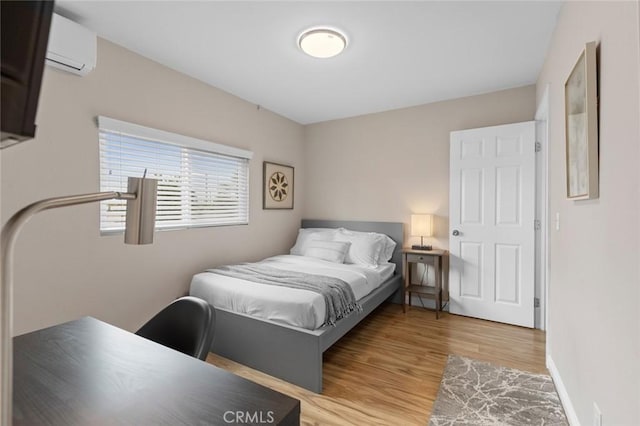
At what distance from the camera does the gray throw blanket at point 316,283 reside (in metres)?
2.41

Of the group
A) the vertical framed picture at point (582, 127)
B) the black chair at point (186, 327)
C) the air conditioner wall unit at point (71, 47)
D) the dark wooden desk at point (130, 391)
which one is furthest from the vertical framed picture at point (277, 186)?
the vertical framed picture at point (582, 127)

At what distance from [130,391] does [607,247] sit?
1.82 meters

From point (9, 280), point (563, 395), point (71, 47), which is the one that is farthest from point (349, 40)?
point (563, 395)

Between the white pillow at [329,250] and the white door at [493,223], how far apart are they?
1.26 meters

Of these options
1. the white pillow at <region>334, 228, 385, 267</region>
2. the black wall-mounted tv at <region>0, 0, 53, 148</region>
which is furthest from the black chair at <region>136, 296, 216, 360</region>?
the white pillow at <region>334, 228, 385, 267</region>

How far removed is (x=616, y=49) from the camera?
1199mm

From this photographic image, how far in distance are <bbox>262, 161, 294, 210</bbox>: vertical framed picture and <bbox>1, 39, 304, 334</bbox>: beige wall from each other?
705 mm

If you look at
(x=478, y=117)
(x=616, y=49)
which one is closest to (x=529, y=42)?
(x=478, y=117)

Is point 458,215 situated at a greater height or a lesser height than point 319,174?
lesser

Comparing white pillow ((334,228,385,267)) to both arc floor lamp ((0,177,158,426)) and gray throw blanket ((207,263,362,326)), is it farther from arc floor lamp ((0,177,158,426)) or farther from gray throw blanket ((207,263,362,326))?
arc floor lamp ((0,177,158,426))

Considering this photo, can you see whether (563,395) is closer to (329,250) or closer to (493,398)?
(493,398)

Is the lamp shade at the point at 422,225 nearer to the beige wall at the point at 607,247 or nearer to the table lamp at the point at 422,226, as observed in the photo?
the table lamp at the point at 422,226

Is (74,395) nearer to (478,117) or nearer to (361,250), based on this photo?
(361,250)

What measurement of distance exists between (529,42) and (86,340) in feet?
11.2
